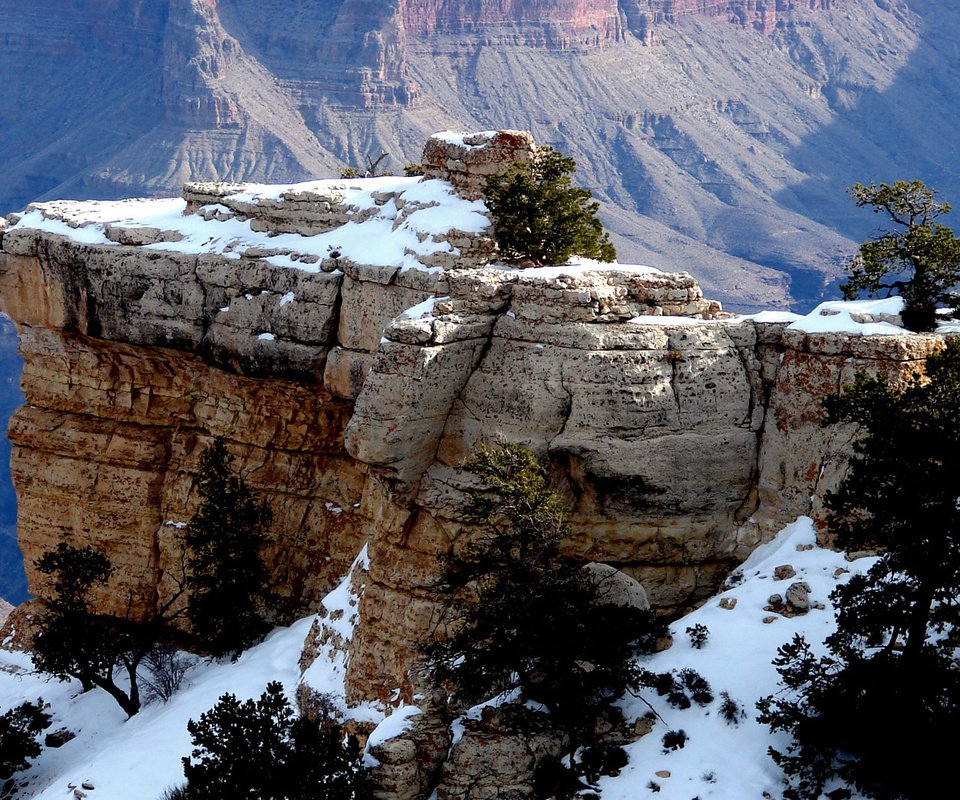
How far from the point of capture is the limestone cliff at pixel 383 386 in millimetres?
40406

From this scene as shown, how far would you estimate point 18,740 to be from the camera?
1885 inches

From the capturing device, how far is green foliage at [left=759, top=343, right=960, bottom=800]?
31.0 meters

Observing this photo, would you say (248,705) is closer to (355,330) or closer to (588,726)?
(588,726)

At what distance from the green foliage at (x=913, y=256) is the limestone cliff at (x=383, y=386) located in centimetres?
215

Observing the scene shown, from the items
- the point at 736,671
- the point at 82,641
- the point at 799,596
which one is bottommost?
the point at 82,641

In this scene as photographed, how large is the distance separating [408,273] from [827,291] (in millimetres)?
148158

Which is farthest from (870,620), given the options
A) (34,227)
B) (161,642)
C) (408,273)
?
(34,227)

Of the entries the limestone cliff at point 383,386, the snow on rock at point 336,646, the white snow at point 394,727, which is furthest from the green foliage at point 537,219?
the white snow at point 394,727

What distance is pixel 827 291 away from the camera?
187 meters

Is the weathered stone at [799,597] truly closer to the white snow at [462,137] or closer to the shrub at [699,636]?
the shrub at [699,636]

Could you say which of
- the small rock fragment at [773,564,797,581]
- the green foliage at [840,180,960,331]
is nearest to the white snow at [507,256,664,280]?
the green foliage at [840,180,960,331]

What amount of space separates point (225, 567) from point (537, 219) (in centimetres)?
1566

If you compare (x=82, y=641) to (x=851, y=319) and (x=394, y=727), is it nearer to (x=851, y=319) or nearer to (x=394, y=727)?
(x=394, y=727)

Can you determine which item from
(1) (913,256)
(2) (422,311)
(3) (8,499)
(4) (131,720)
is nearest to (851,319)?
(1) (913,256)
